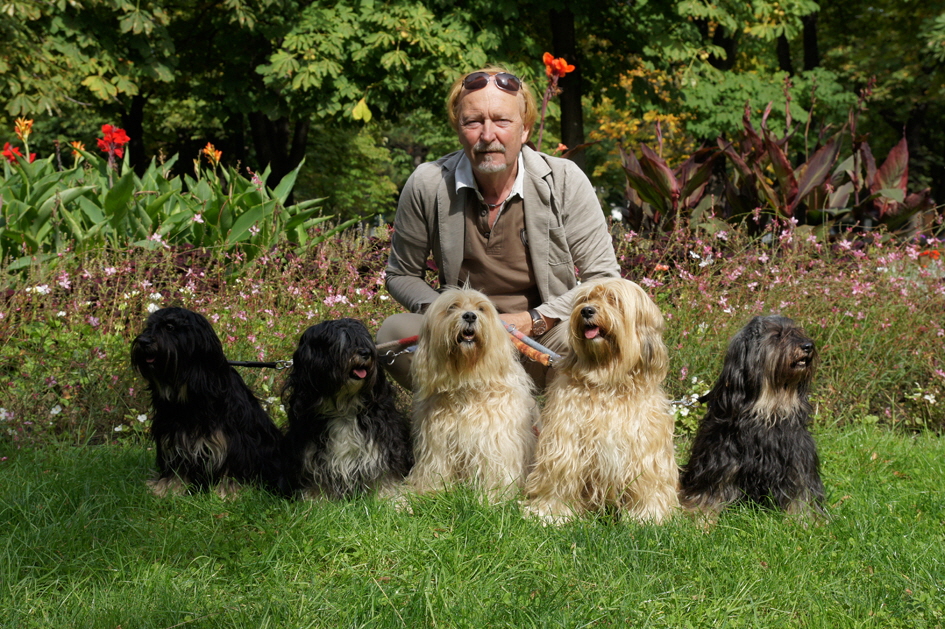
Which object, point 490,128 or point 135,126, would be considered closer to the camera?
point 490,128

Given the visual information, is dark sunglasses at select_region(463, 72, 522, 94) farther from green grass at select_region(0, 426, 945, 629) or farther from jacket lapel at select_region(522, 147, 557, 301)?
green grass at select_region(0, 426, 945, 629)

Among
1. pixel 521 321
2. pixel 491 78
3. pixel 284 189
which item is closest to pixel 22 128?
pixel 284 189

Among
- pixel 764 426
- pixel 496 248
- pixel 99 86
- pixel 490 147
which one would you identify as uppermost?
pixel 99 86

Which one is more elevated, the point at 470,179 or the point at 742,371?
the point at 470,179

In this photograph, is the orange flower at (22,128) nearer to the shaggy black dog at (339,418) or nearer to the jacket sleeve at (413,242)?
the jacket sleeve at (413,242)

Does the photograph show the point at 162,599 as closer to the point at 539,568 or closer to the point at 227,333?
the point at 539,568

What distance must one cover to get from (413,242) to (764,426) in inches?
85.2

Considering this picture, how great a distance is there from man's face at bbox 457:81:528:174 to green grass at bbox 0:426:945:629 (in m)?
1.75

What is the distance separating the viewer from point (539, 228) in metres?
4.37

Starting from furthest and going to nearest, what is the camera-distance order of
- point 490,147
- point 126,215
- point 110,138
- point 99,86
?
point 99,86 < point 110,138 < point 126,215 < point 490,147

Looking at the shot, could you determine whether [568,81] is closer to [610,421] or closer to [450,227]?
[450,227]

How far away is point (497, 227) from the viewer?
442cm

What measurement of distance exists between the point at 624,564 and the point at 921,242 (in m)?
6.26

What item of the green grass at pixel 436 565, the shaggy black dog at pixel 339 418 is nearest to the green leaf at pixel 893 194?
the green grass at pixel 436 565
